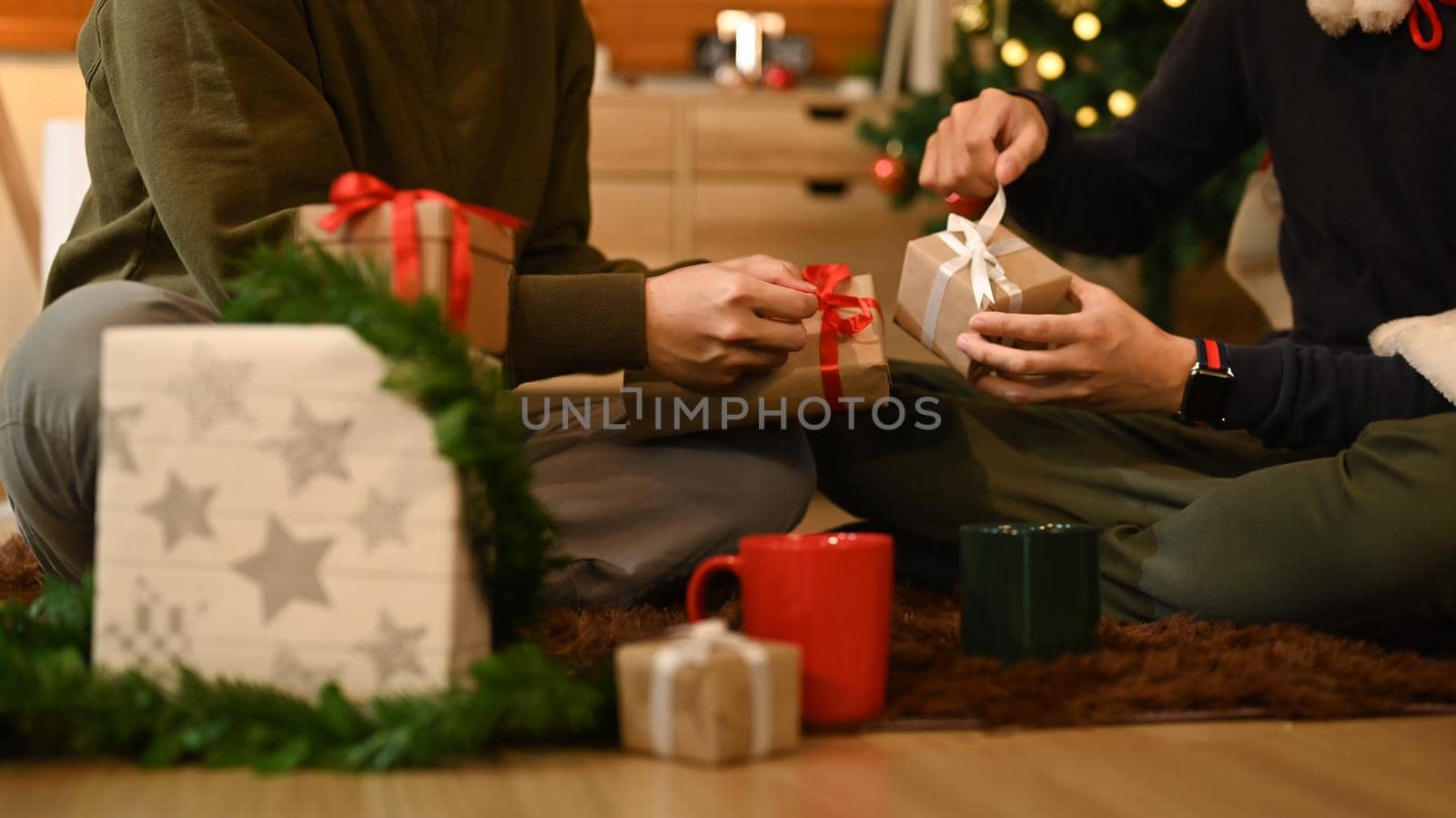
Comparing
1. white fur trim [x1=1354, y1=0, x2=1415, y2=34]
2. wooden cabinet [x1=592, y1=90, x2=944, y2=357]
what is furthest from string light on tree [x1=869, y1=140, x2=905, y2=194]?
white fur trim [x1=1354, y1=0, x2=1415, y2=34]

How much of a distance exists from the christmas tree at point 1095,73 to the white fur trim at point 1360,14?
0.94 metres

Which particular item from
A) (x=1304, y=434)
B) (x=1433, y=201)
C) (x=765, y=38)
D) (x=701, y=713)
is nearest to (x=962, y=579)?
(x=701, y=713)

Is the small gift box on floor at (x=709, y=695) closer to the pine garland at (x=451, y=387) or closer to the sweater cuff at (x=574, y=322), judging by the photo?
the pine garland at (x=451, y=387)

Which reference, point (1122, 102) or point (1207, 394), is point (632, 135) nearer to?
point (1122, 102)

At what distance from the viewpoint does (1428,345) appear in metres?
1.10

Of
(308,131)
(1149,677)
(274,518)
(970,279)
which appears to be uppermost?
(308,131)

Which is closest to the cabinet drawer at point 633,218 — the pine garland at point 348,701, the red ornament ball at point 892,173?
the red ornament ball at point 892,173

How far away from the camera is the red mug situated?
31.2 inches

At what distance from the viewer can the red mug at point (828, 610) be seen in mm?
793

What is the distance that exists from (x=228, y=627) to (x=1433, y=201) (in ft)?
3.54

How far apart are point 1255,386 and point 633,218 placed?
2014mm

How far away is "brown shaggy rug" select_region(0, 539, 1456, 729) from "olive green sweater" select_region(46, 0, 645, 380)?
266mm

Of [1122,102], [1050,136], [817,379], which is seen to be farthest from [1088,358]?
[1122,102]

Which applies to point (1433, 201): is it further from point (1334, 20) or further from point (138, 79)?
point (138, 79)
